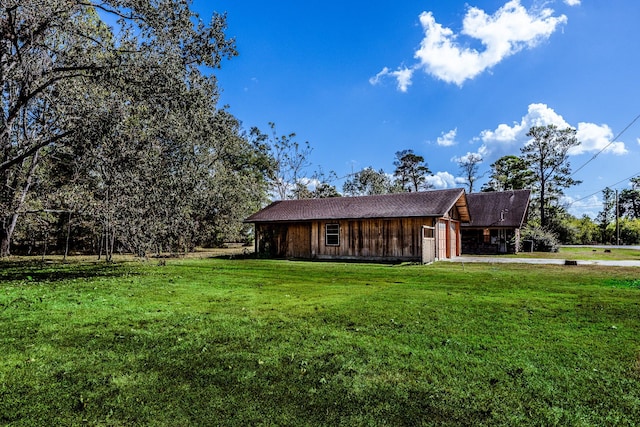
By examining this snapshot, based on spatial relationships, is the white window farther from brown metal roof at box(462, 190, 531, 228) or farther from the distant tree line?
brown metal roof at box(462, 190, 531, 228)

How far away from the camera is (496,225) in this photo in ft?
93.9

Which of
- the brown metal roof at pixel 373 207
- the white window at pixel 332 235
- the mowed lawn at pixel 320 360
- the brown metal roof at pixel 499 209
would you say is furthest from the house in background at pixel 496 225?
the mowed lawn at pixel 320 360

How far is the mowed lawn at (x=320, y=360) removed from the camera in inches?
128

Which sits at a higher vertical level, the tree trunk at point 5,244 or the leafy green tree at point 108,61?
the leafy green tree at point 108,61

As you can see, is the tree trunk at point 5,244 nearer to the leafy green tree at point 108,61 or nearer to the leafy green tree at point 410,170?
the leafy green tree at point 108,61

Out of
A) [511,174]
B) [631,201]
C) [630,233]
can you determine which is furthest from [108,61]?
[631,201]

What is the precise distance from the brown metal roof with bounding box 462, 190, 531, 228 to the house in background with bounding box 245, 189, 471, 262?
5.14 meters

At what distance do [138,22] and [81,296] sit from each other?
7215 mm

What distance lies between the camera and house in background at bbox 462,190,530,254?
2872cm

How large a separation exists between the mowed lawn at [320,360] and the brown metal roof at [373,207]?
1162 centimetres

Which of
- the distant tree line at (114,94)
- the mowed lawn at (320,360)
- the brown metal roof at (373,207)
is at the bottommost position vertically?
the mowed lawn at (320,360)

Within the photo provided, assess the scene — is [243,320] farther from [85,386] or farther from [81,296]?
[81,296]

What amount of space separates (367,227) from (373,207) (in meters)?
Answer: 1.37

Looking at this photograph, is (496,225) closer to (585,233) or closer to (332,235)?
(332,235)
